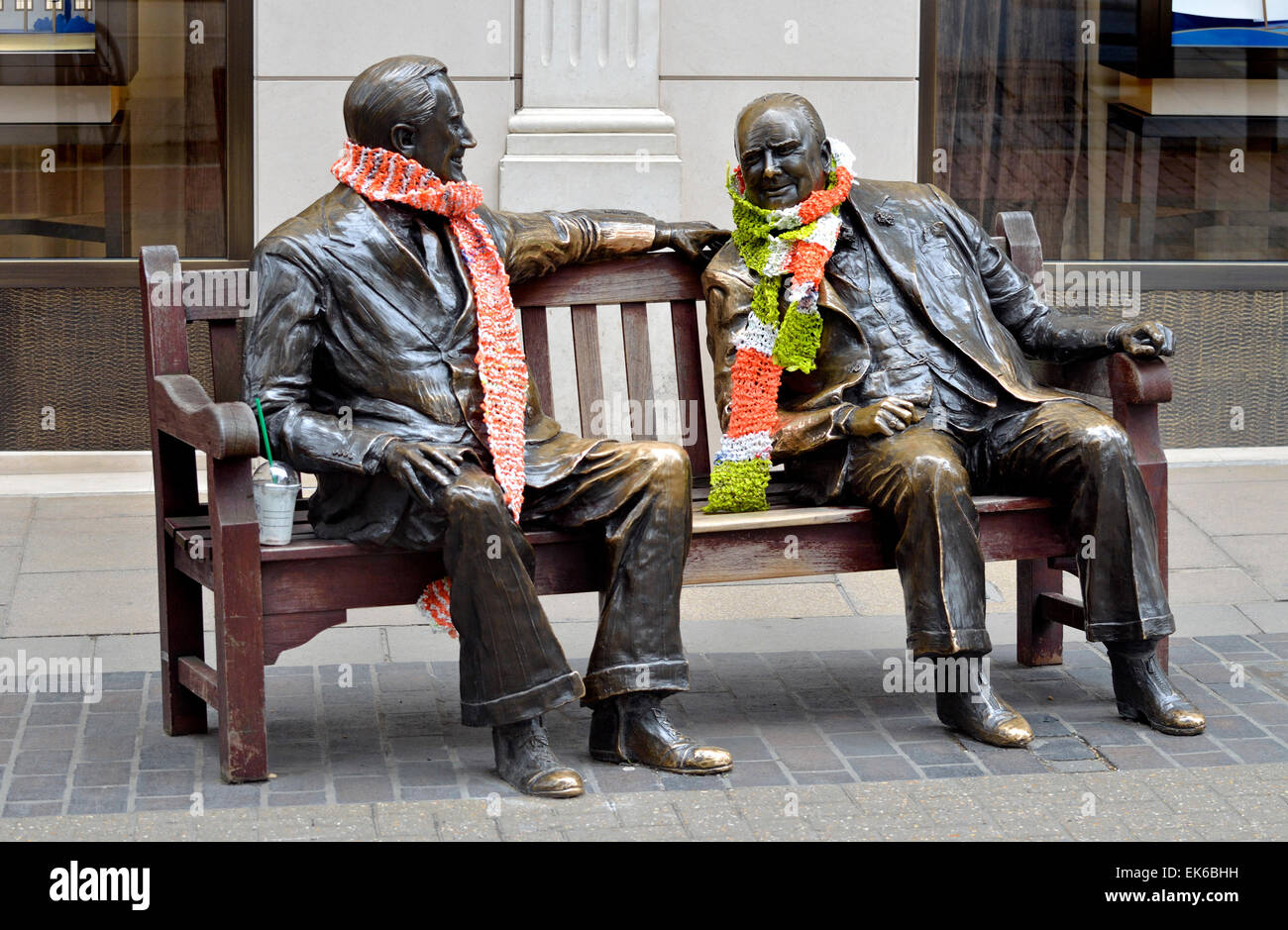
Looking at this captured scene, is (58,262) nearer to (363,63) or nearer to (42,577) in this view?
(363,63)

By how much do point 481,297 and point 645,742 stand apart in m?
1.15

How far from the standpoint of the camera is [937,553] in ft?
14.6

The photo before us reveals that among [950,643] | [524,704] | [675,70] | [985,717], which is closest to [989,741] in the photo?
[985,717]

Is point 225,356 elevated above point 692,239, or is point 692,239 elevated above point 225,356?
point 692,239

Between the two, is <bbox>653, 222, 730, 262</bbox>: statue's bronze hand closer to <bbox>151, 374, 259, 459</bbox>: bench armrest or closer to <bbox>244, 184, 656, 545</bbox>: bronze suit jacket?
<bbox>244, 184, 656, 545</bbox>: bronze suit jacket

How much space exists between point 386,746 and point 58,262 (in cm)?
373

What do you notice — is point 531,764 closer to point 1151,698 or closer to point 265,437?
point 265,437

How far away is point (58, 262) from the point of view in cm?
740

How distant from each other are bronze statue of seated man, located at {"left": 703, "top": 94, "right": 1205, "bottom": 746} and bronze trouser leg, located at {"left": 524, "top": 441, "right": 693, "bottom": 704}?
1.38 feet

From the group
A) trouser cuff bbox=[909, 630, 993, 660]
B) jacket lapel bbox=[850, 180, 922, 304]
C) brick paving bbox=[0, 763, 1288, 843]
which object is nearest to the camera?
brick paving bbox=[0, 763, 1288, 843]

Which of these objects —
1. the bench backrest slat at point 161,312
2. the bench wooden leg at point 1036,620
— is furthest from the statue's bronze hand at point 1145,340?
the bench backrest slat at point 161,312

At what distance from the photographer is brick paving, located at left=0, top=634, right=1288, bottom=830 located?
417 cm

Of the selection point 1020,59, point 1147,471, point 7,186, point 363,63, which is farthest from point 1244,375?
point 7,186

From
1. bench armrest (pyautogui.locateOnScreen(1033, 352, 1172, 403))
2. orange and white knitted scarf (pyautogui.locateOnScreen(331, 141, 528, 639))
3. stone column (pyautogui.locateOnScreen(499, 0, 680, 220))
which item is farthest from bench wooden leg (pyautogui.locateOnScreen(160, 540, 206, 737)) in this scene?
stone column (pyautogui.locateOnScreen(499, 0, 680, 220))
